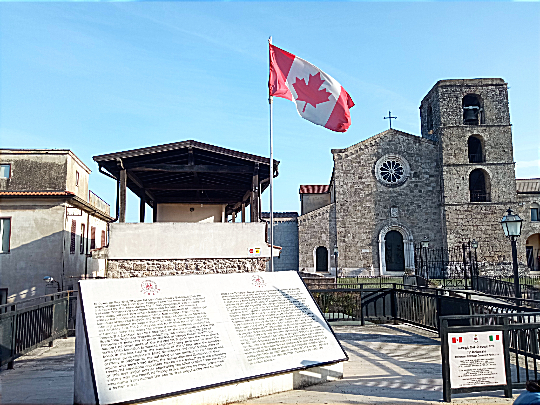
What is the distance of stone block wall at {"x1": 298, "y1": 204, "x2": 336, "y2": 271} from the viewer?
30.3m

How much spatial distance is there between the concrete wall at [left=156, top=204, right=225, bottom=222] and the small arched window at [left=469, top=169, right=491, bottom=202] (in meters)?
19.5

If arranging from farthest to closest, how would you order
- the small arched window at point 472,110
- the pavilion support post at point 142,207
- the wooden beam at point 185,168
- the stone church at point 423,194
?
the small arched window at point 472,110 → the stone church at point 423,194 → the pavilion support post at point 142,207 → the wooden beam at point 185,168

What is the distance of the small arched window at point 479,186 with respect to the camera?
31.4 m

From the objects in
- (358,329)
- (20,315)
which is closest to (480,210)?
(358,329)

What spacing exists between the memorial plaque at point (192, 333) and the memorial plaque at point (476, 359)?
4.90ft

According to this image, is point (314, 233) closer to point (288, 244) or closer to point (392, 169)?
point (288, 244)

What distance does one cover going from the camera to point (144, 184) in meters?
18.1

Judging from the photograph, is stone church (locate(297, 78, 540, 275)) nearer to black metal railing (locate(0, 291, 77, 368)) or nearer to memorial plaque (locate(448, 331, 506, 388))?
black metal railing (locate(0, 291, 77, 368))

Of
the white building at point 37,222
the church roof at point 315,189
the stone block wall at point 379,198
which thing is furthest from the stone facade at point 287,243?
the white building at point 37,222

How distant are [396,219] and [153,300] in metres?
27.3

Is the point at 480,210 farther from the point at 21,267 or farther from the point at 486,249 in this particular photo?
the point at 21,267

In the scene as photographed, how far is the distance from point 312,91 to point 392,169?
2103 cm

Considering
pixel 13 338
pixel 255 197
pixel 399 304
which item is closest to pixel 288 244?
pixel 255 197

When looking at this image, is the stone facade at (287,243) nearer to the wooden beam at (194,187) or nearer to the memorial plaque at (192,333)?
the wooden beam at (194,187)
